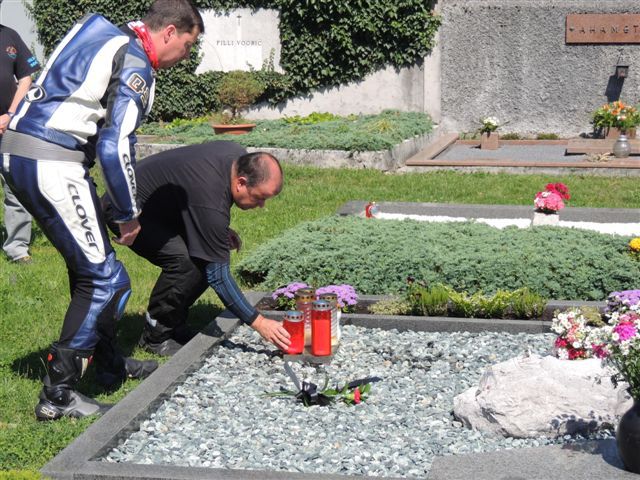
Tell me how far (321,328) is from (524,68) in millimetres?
12623

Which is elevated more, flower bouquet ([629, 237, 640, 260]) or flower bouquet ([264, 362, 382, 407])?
flower bouquet ([629, 237, 640, 260])

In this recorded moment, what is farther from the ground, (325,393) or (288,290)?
(288,290)

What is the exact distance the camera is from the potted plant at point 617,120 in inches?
581

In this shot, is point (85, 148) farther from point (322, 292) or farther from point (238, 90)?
point (238, 90)

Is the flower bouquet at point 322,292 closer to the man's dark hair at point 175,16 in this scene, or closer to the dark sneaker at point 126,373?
the dark sneaker at point 126,373

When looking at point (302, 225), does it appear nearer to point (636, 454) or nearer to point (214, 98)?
point (636, 454)

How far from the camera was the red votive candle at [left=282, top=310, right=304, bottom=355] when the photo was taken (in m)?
5.10

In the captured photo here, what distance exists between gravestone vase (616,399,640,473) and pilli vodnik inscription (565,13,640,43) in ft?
45.6

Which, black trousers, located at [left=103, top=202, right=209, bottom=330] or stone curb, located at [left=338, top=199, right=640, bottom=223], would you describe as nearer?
black trousers, located at [left=103, top=202, right=209, bottom=330]

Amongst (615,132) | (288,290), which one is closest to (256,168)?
(288,290)

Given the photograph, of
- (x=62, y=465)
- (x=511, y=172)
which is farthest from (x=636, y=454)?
(x=511, y=172)

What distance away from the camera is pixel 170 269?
5379mm

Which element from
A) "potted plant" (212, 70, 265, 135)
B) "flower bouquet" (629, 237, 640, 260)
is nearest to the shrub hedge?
"flower bouquet" (629, 237, 640, 260)

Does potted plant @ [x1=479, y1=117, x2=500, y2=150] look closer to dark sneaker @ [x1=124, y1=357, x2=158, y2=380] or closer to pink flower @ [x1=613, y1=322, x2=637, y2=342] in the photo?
dark sneaker @ [x1=124, y1=357, x2=158, y2=380]
